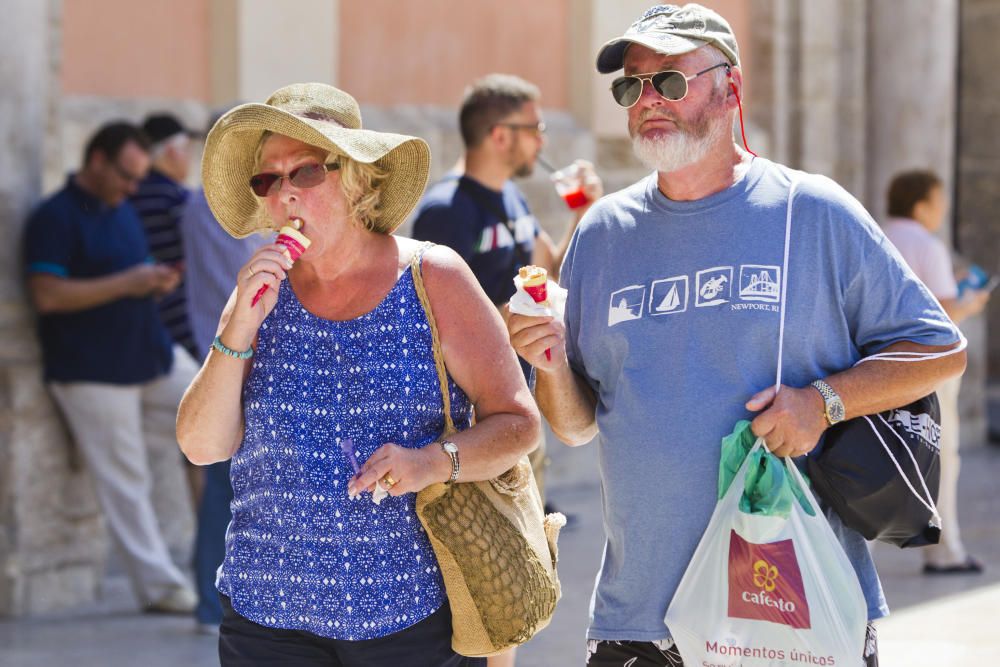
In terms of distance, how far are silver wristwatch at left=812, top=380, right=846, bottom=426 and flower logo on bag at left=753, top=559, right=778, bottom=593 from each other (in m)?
0.30

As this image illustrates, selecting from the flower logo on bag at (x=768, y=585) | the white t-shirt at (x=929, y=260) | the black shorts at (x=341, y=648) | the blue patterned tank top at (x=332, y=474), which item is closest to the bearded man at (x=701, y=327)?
the flower logo on bag at (x=768, y=585)

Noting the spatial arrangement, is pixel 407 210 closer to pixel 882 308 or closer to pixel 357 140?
pixel 357 140

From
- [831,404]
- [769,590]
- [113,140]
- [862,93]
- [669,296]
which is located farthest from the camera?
[862,93]

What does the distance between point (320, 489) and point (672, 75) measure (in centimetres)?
104


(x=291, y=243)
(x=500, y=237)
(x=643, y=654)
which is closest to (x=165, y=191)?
Answer: (x=500, y=237)

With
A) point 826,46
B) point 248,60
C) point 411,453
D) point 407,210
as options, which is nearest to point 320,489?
point 411,453

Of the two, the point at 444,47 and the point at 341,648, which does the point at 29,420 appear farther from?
the point at 341,648

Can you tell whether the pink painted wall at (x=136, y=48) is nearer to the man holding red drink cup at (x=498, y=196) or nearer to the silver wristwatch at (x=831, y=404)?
the man holding red drink cup at (x=498, y=196)

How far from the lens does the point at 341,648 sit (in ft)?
9.52

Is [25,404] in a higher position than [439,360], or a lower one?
lower

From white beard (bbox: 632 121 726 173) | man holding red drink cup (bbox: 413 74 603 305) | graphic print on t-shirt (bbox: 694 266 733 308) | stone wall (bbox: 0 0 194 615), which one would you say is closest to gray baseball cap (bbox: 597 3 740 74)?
white beard (bbox: 632 121 726 173)

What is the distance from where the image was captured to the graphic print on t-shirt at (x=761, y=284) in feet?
9.78

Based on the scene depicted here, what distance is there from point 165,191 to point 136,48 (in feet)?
2.27

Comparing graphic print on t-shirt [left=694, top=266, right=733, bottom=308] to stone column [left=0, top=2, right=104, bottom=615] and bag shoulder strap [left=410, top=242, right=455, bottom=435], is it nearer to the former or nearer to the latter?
bag shoulder strap [left=410, top=242, right=455, bottom=435]
